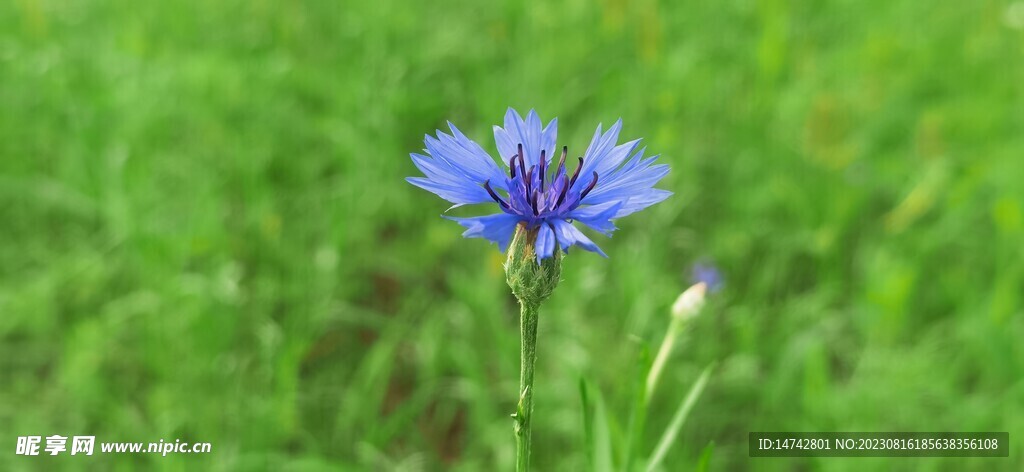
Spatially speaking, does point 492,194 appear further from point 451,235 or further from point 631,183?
point 451,235

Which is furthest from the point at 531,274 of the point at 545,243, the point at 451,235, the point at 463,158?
the point at 451,235

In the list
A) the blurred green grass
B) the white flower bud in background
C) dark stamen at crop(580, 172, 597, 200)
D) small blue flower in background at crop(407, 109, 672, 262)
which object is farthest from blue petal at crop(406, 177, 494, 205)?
the blurred green grass

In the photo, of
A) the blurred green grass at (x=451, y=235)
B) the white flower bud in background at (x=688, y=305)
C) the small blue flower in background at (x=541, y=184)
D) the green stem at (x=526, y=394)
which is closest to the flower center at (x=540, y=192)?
the small blue flower in background at (x=541, y=184)

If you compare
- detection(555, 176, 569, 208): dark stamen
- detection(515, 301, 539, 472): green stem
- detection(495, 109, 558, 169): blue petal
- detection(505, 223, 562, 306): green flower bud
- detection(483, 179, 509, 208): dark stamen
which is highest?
detection(495, 109, 558, 169): blue petal

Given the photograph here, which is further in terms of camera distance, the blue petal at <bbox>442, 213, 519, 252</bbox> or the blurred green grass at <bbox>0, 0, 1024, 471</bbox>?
the blurred green grass at <bbox>0, 0, 1024, 471</bbox>

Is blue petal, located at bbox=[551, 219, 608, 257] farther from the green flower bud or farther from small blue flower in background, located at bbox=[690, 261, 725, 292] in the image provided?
small blue flower in background, located at bbox=[690, 261, 725, 292]

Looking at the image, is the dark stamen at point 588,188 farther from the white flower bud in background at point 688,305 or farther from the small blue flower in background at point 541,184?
the white flower bud in background at point 688,305
